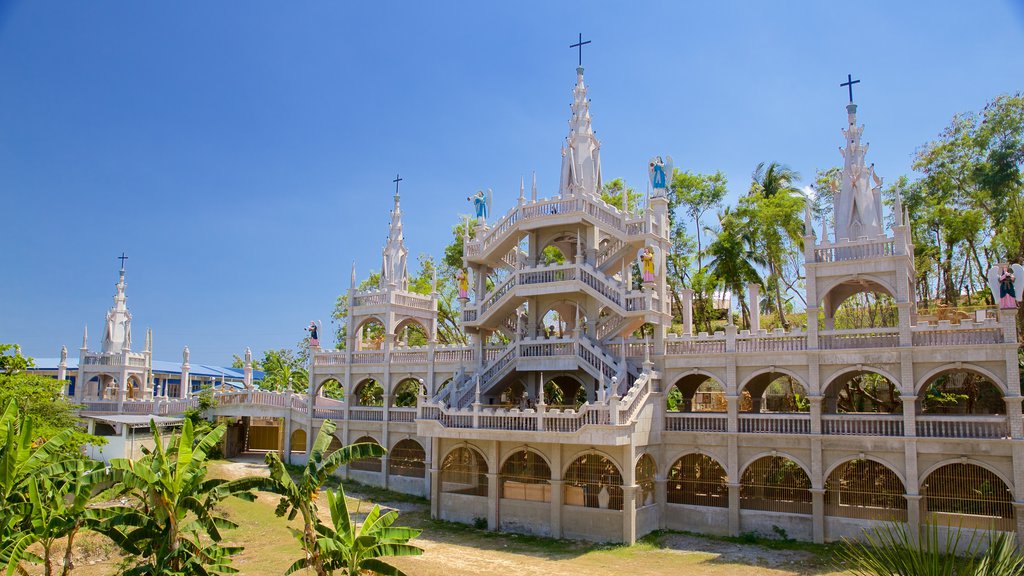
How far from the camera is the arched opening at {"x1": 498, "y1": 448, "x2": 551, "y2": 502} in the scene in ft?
100

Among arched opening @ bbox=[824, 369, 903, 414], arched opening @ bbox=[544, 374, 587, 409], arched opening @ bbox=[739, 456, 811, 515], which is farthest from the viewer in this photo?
arched opening @ bbox=[544, 374, 587, 409]

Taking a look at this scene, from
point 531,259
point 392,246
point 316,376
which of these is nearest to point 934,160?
point 531,259

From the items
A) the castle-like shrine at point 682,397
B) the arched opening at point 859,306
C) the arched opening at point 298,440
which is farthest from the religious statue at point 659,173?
the arched opening at point 298,440

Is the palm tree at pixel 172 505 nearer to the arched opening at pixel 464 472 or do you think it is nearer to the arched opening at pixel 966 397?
the arched opening at pixel 464 472

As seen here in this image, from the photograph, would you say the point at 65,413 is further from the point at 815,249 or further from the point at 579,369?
the point at 815,249

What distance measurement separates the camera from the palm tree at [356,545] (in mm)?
16797

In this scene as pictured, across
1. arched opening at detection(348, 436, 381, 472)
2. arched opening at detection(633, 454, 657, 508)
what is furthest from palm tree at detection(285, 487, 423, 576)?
arched opening at detection(348, 436, 381, 472)

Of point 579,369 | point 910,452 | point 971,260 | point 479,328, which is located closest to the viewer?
point 910,452

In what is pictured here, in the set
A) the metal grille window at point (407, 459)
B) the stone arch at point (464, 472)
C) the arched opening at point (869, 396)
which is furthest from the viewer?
the metal grille window at point (407, 459)

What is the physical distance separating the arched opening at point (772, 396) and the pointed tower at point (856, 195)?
629cm

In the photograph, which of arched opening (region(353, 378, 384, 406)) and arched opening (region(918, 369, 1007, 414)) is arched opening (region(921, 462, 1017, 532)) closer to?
arched opening (region(918, 369, 1007, 414))

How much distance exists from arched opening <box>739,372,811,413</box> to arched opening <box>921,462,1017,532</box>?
5.42 m

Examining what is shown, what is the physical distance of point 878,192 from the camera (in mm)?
30031

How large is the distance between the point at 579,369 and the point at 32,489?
21.2m
